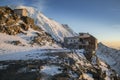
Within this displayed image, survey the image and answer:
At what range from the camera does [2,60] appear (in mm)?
70562

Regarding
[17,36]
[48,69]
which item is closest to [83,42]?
[17,36]

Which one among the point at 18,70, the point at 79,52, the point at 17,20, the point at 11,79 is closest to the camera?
the point at 11,79

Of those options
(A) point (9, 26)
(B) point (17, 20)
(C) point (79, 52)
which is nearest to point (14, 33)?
(A) point (9, 26)

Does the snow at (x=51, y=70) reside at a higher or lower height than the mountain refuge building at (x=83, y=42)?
lower

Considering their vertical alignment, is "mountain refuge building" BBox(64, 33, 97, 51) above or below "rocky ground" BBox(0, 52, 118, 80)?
above

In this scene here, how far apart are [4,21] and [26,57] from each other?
116 ft

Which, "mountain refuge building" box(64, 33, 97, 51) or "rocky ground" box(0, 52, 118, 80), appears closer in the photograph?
"rocky ground" box(0, 52, 118, 80)

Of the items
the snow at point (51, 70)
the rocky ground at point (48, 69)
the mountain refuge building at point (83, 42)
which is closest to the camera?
the rocky ground at point (48, 69)

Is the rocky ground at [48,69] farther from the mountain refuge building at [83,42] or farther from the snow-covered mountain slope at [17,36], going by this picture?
the mountain refuge building at [83,42]

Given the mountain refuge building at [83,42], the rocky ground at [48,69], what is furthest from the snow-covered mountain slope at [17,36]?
the rocky ground at [48,69]

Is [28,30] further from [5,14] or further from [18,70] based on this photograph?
[18,70]

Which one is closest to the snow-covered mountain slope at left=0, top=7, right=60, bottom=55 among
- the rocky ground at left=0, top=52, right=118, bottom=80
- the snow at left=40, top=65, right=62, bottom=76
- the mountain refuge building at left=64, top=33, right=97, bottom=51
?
the mountain refuge building at left=64, top=33, right=97, bottom=51

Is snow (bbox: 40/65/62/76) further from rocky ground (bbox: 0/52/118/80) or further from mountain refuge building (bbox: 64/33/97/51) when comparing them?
mountain refuge building (bbox: 64/33/97/51)

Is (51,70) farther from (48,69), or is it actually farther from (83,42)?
(83,42)
